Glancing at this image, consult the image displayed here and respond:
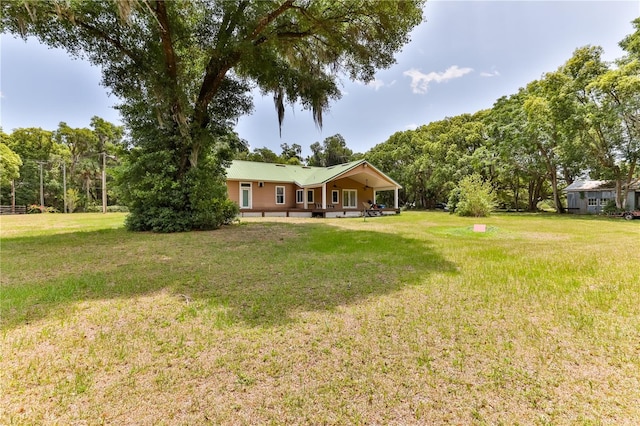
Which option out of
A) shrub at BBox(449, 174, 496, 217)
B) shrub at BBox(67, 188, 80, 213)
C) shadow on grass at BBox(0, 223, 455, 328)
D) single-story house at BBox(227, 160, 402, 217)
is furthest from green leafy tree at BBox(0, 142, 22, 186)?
shrub at BBox(449, 174, 496, 217)

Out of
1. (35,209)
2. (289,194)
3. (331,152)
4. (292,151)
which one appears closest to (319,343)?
(289,194)

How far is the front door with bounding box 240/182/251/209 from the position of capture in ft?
68.6

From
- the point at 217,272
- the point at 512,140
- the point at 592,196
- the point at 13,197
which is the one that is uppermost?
the point at 512,140

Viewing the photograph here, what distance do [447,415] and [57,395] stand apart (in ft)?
9.35

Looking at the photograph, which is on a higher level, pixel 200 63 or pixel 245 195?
pixel 200 63

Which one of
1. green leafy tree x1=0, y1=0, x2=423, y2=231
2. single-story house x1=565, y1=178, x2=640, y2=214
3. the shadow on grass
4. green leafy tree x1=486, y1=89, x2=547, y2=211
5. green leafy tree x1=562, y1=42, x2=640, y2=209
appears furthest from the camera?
single-story house x1=565, y1=178, x2=640, y2=214

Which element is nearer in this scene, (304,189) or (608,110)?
(608,110)

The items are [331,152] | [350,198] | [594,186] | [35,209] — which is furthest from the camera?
[331,152]

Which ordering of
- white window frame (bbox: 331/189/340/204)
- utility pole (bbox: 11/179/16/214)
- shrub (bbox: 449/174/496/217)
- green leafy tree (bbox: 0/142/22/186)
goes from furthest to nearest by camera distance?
utility pole (bbox: 11/179/16/214) < green leafy tree (bbox: 0/142/22/186) < white window frame (bbox: 331/189/340/204) < shrub (bbox: 449/174/496/217)

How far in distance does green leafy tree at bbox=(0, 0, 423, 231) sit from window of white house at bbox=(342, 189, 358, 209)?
12707mm

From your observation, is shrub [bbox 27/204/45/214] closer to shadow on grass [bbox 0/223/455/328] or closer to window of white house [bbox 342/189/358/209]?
shadow on grass [bbox 0/223/455/328]

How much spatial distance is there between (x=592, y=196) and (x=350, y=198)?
2312 cm

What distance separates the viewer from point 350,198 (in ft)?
82.1

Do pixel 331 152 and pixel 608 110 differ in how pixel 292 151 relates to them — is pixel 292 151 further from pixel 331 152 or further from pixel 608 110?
pixel 608 110
